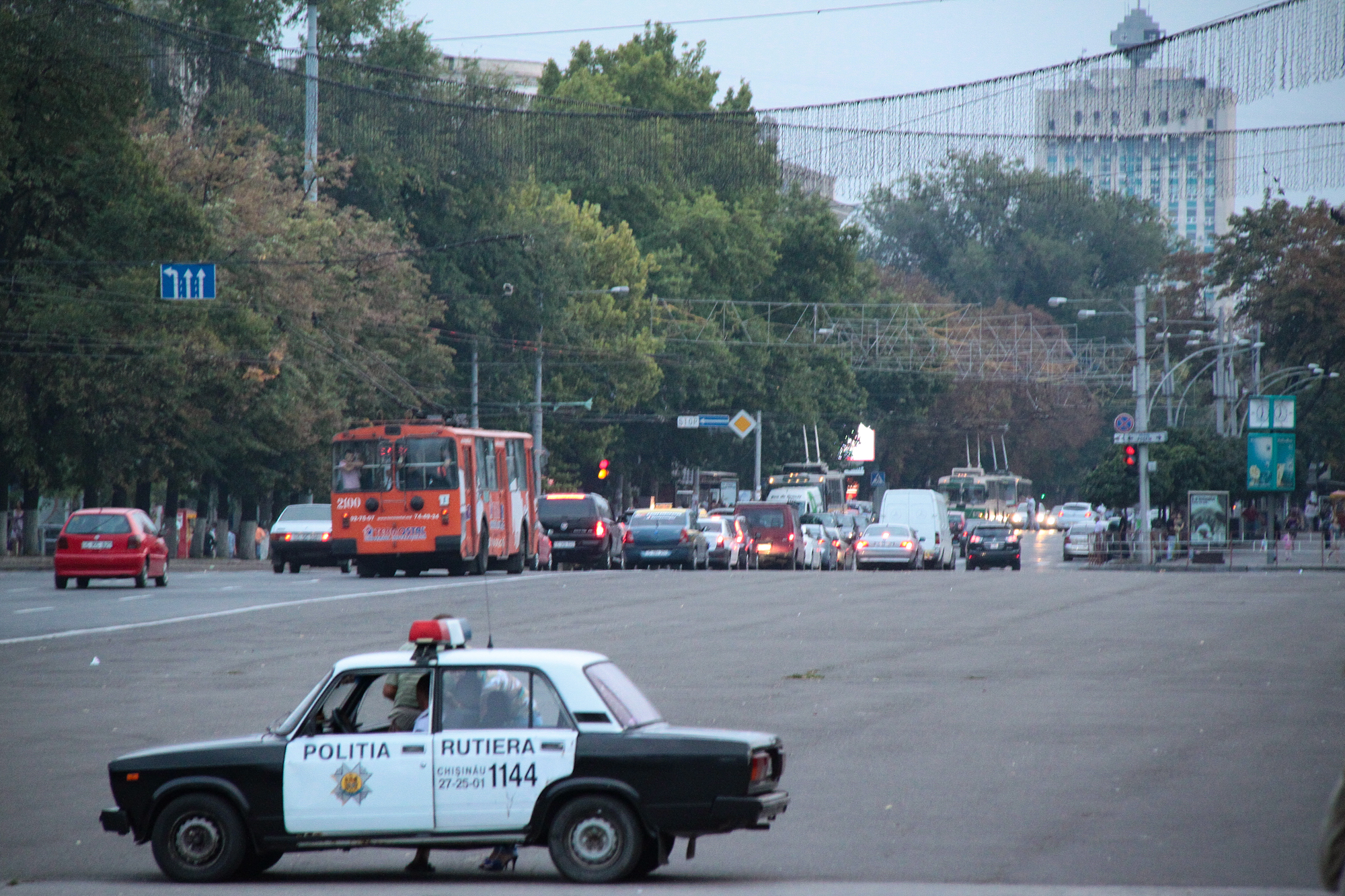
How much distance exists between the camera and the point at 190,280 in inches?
1599

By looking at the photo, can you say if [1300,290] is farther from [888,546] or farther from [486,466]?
[486,466]

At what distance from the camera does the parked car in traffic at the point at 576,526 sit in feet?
158

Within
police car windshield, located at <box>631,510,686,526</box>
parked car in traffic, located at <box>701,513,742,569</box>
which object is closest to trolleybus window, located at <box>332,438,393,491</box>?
police car windshield, located at <box>631,510,686,526</box>

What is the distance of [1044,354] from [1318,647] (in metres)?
76.1

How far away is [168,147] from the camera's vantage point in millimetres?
51688

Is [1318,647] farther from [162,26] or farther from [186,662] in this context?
[162,26]

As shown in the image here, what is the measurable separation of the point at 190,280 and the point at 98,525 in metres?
8.43

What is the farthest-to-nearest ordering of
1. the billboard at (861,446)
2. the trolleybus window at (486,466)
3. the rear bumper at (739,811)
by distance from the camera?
1. the billboard at (861,446)
2. the trolleybus window at (486,466)
3. the rear bumper at (739,811)

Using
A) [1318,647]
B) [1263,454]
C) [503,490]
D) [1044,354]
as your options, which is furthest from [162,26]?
[1044,354]

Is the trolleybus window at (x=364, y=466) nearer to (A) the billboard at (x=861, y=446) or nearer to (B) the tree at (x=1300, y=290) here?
(B) the tree at (x=1300, y=290)

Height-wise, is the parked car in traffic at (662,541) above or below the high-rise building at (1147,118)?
below

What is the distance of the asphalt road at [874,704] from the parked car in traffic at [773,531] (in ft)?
57.8

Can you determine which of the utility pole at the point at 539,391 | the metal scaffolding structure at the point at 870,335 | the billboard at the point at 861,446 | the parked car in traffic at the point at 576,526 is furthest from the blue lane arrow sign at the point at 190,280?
the billboard at the point at 861,446

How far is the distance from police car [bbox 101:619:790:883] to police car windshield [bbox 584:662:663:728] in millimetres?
16
